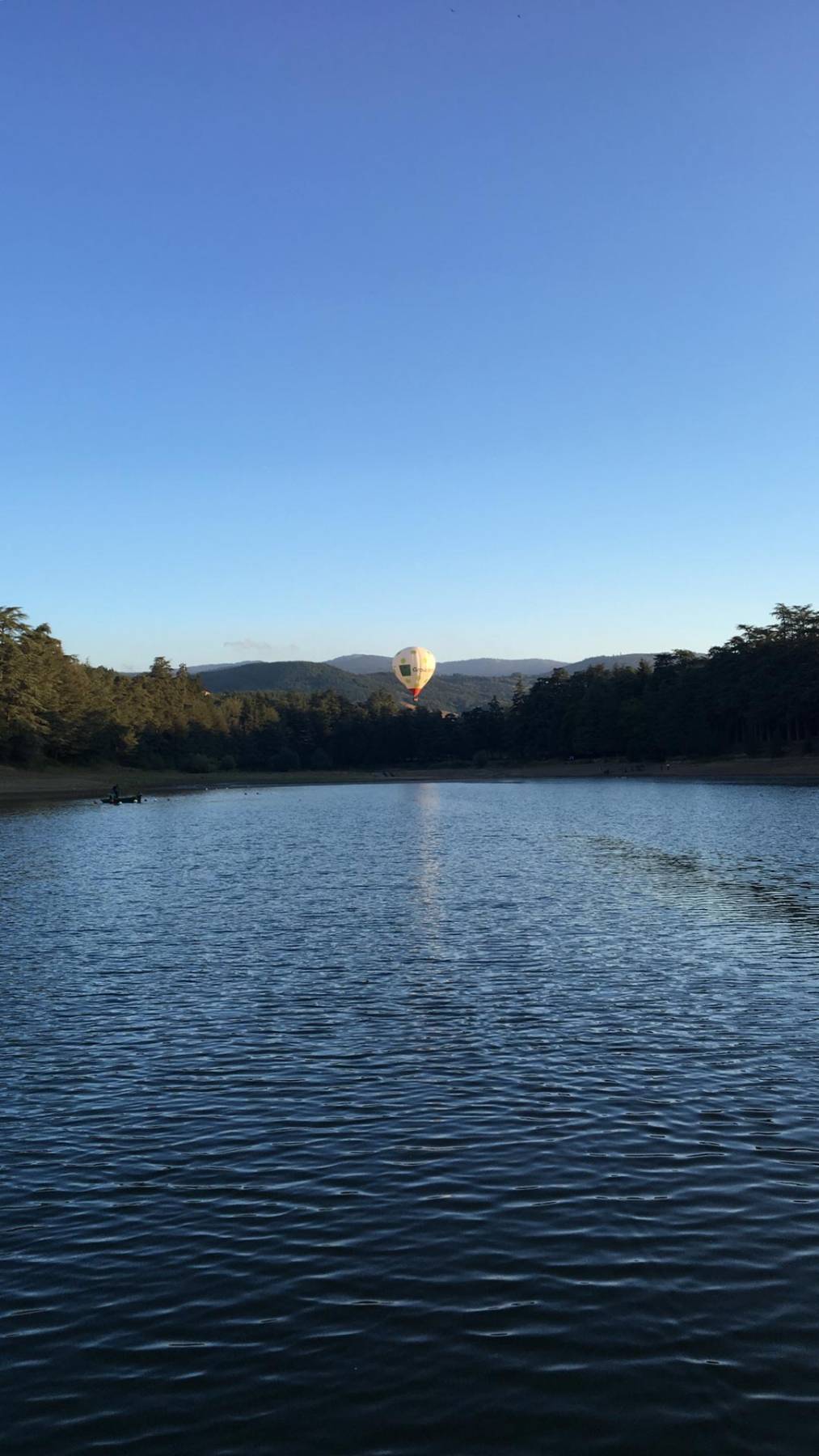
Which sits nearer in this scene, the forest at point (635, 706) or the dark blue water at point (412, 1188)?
the dark blue water at point (412, 1188)

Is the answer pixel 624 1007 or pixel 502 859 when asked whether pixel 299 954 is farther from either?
pixel 502 859

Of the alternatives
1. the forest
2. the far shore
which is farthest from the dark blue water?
the forest

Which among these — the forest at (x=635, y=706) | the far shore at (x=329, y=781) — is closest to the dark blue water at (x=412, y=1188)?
the far shore at (x=329, y=781)

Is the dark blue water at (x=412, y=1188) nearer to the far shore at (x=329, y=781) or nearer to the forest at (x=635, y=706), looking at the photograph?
the far shore at (x=329, y=781)

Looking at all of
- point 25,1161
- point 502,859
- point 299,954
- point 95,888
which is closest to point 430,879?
point 502,859

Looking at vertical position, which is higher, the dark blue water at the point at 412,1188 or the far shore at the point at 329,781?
the far shore at the point at 329,781
